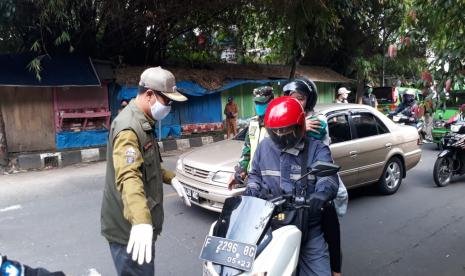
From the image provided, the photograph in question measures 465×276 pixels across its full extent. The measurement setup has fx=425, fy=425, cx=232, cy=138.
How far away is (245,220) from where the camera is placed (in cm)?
247

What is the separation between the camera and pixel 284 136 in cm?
264

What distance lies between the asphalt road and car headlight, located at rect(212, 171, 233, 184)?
2.17ft

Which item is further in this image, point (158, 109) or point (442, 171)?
point (442, 171)

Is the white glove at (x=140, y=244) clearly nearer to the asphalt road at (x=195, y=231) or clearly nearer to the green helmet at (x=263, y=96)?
the asphalt road at (x=195, y=231)

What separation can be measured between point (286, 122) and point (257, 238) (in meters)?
0.71

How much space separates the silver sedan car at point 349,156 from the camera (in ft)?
17.6

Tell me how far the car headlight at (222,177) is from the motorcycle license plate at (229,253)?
2747 millimetres

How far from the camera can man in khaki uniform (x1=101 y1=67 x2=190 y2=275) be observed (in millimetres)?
2238

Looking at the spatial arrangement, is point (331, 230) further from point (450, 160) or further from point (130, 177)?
point (450, 160)

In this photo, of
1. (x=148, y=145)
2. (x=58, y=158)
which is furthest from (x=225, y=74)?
(x=148, y=145)

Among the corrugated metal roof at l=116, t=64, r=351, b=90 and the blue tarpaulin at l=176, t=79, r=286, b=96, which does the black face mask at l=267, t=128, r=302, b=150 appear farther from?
the blue tarpaulin at l=176, t=79, r=286, b=96

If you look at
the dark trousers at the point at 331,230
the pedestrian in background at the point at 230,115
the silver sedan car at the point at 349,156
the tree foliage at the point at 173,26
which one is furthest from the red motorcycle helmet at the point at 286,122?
the pedestrian in background at the point at 230,115

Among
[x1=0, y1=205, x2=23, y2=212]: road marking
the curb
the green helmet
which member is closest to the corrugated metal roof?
the curb

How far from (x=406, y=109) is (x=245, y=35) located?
6.02 meters
